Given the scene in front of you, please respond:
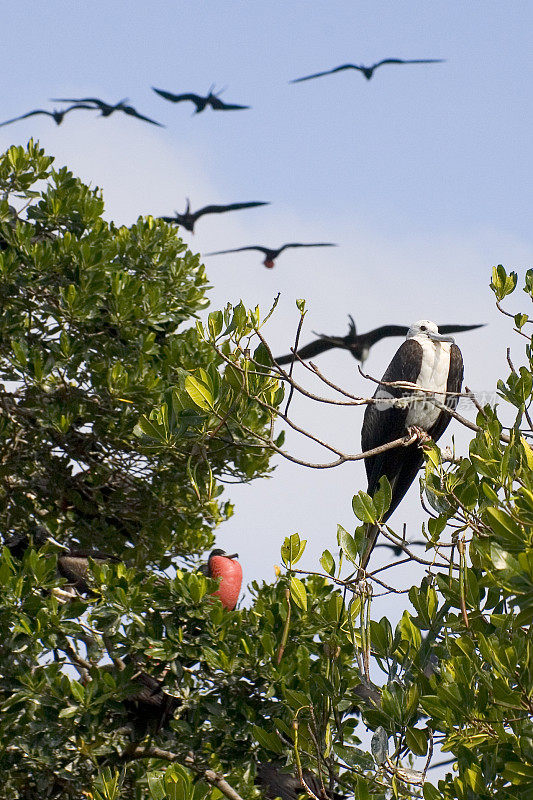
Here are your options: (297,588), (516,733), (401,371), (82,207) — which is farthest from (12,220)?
(516,733)

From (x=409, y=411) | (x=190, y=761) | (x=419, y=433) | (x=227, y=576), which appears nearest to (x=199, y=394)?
(x=190, y=761)

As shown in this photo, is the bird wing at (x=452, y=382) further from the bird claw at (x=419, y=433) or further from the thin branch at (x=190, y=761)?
the thin branch at (x=190, y=761)

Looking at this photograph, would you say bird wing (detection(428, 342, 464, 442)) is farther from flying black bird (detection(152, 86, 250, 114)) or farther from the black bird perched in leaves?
flying black bird (detection(152, 86, 250, 114))

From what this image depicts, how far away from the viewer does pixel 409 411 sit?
6.44 m

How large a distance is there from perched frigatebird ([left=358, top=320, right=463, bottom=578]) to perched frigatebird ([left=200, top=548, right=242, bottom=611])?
0.93 metres

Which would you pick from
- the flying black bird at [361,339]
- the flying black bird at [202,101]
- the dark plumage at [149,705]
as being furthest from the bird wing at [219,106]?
the dark plumage at [149,705]

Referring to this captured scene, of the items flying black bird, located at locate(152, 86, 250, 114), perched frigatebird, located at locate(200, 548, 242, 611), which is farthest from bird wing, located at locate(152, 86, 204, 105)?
perched frigatebird, located at locate(200, 548, 242, 611)

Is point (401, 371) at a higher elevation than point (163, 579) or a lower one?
higher

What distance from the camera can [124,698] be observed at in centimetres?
516

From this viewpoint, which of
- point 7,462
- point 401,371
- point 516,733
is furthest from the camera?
point 7,462

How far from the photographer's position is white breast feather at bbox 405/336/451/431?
6414 millimetres

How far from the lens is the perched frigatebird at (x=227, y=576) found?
5.88 metres

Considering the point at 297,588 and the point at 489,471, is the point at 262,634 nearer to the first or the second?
the point at 297,588

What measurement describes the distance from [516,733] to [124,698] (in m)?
2.66
